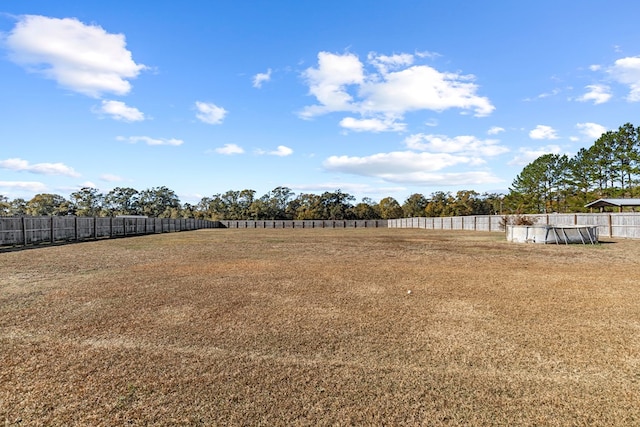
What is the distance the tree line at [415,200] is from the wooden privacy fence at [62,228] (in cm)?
2330

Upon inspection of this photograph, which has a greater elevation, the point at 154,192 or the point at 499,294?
the point at 154,192

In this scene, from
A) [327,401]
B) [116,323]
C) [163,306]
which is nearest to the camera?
[327,401]

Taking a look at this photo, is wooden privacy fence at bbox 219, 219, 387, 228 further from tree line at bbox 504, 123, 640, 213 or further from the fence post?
the fence post

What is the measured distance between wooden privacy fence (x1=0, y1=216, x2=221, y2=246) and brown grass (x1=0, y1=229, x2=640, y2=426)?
1587 centimetres

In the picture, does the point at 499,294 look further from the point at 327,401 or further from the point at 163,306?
the point at 163,306

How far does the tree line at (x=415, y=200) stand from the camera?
4619cm

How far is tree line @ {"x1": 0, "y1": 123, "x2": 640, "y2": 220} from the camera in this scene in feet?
152

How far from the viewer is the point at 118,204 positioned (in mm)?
92938

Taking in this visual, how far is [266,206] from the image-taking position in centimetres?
8931

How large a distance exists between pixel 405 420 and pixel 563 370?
2.00 meters

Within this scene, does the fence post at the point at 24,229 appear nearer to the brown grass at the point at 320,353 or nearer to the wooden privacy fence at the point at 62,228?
the wooden privacy fence at the point at 62,228

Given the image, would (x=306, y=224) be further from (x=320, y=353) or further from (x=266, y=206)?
(x=320, y=353)

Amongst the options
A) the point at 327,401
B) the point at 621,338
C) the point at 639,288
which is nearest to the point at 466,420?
the point at 327,401

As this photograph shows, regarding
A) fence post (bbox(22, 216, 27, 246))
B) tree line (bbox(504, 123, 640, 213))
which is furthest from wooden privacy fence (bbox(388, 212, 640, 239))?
fence post (bbox(22, 216, 27, 246))
